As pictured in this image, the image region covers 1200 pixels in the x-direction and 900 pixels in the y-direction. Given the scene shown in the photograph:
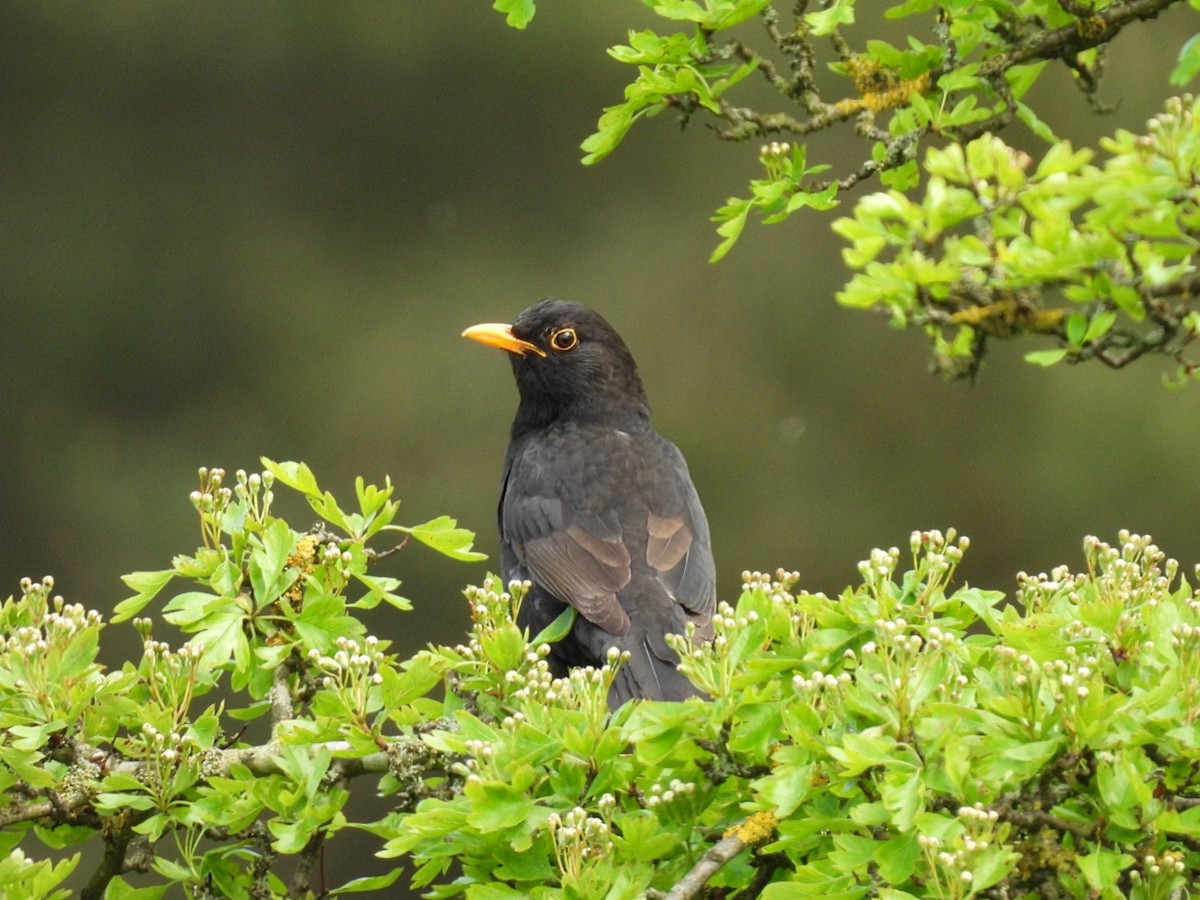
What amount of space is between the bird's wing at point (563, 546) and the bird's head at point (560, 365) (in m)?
0.25

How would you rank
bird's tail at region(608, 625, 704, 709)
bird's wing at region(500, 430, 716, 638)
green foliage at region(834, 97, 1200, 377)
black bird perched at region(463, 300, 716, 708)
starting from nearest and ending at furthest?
green foliage at region(834, 97, 1200, 377) → bird's tail at region(608, 625, 704, 709) → black bird perched at region(463, 300, 716, 708) → bird's wing at region(500, 430, 716, 638)

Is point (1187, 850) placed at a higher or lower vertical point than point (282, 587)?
lower

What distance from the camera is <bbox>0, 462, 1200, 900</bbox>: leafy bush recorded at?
6.06 feet

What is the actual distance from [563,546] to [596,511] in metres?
0.18

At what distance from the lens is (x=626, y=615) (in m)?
4.07

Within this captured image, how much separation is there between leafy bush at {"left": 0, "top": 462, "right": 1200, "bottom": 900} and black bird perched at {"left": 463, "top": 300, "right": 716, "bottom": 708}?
1305mm

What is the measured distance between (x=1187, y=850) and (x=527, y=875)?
84cm

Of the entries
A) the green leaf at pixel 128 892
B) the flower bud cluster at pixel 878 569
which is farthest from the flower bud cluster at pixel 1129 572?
the green leaf at pixel 128 892

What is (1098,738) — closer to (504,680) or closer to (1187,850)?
(1187,850)

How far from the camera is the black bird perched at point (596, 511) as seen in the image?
4.07 m

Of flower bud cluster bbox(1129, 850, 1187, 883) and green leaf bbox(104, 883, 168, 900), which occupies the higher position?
flower bud cluster bbox(1129, 850, 1187, 883)

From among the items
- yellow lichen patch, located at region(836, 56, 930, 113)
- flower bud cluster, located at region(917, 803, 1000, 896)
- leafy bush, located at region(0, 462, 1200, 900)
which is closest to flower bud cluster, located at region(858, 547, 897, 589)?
leafy bush, located at region(0, 462, 1200, 900)

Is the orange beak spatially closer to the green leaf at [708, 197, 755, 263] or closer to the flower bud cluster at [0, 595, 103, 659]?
the green leaf at [708, 197, 755, 263]

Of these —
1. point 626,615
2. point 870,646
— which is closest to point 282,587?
Result: point 870,646
